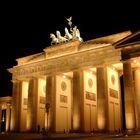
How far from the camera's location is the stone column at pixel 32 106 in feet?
161

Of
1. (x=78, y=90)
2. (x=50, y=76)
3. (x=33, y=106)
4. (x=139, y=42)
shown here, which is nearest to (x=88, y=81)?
(x=78, y=90)

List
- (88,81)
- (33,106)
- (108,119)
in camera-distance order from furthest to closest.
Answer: (33,106) < (88,81) < (108,119)

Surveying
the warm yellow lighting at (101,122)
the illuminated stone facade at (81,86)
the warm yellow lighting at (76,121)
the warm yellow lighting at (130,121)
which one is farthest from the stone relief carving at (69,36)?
the warm yellow lighting at (130,121)

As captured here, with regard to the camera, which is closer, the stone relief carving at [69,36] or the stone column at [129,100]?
the stone column at [129,100]

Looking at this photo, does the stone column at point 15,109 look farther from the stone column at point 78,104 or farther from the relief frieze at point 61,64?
the stone column at point 78,104

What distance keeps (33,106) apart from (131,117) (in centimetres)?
2118

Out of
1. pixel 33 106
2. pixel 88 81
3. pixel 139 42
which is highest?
pixel 139 42

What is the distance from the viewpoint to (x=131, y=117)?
34125 millimetres

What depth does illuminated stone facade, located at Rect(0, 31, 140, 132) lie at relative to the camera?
36.0 m

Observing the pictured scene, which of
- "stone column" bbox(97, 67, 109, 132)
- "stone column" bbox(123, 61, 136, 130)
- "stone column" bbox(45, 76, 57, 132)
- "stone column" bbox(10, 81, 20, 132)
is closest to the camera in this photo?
"stone column" bbox(123, 61, 136, 130)

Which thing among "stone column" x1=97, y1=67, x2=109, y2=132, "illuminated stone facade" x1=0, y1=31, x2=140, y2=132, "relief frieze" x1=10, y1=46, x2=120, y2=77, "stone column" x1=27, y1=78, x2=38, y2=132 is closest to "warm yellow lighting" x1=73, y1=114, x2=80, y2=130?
"illuminated stone facade" x1=0, y1=31, x2=140, y2=132

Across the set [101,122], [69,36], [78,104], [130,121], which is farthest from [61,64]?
[130,121]

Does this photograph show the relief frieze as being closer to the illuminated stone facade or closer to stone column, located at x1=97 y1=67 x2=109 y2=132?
the illuminated stone facade

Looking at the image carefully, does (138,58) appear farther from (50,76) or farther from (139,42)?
(50,76)
